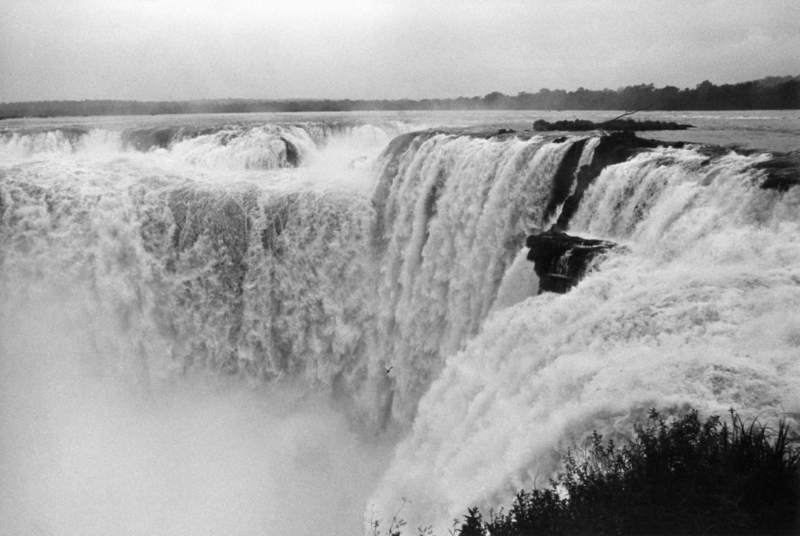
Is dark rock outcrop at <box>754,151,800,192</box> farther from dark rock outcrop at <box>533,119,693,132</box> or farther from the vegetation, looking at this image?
dark rock outcrop at <box>533,119,693,132</box>

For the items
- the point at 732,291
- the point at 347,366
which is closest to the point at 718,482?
the point at 732,291

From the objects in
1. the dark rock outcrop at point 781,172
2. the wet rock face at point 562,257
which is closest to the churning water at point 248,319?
the wet rock face at point 562,257

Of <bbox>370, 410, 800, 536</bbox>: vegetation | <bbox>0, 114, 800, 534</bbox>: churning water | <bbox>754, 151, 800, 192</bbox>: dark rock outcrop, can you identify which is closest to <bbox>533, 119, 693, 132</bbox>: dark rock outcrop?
<bbox>0, 114, 800, 534</bbox>: churning water

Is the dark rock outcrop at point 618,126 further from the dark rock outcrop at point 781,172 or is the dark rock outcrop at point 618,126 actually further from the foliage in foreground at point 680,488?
the foliage in foreground at point 680,488

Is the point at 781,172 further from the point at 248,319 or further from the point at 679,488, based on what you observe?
the point at 248,319

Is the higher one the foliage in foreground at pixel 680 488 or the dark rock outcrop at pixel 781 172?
the dark rock outcrop at pixel 781 172

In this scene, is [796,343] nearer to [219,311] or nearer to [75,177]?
[219,311]
